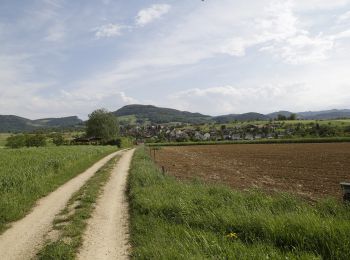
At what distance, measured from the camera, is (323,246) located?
7.05 m

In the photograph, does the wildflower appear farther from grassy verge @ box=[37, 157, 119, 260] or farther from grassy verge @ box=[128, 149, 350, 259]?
grassy verge @ box=[37, 157, 119, 260]

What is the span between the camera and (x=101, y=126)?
117 metres

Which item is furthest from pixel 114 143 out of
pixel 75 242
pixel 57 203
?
pixel 75 242

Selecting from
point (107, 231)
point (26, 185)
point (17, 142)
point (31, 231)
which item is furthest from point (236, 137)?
point (31, 231)

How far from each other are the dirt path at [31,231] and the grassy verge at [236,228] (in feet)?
9.23

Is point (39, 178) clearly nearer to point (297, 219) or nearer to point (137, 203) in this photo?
point (137, 203)

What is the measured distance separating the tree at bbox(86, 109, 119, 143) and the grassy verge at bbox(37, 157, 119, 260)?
10038 cm

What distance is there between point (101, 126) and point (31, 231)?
107976 mm

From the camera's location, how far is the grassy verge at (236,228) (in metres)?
7.05

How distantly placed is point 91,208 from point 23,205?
3024 millimetres

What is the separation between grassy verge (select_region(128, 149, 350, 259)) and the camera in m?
7.05

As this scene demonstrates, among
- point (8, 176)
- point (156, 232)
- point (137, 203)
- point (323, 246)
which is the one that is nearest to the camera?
point (323, 246)

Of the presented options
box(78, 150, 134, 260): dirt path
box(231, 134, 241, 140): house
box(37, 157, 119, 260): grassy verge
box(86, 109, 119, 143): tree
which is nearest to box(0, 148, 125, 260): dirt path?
box(37, 157, 119, 260): grassy verge

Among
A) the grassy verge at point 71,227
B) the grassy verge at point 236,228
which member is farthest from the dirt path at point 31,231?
the grassy verge at point 236,228
